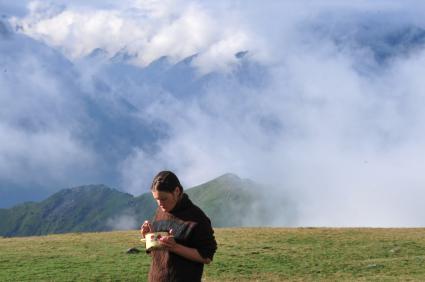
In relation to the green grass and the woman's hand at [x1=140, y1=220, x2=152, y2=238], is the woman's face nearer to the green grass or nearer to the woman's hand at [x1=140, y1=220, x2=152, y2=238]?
the woman's hand at [x1=140, y1=220, x2=152, y2=238]

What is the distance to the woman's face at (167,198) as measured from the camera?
9.39 m

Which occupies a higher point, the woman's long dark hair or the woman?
the woman's long dark hair

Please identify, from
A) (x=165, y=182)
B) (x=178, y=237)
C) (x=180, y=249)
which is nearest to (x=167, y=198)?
(x=165, y=182)

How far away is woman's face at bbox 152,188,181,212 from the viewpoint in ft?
30.8

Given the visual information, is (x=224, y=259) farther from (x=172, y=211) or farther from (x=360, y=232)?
(x=172, y=211)

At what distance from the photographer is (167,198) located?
9453mm

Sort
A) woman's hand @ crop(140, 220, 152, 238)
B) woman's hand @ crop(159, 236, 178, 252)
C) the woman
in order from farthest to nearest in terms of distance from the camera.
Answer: woman's hand @ crop(140, 220, 152, 238), the woman, woman's hand @ crop(159, 236, 178, 252)

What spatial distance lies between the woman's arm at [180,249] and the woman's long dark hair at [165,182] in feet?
2.48

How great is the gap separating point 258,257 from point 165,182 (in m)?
32.1

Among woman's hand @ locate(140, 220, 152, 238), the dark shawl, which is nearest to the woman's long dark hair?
the dark shawl

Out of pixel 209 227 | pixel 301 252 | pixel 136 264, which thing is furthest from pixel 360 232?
pixel 209 227

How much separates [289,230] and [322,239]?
269 inches

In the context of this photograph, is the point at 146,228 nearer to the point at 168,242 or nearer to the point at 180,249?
the point at 168,242

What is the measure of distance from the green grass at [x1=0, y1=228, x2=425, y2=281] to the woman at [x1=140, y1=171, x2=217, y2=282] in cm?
2432
